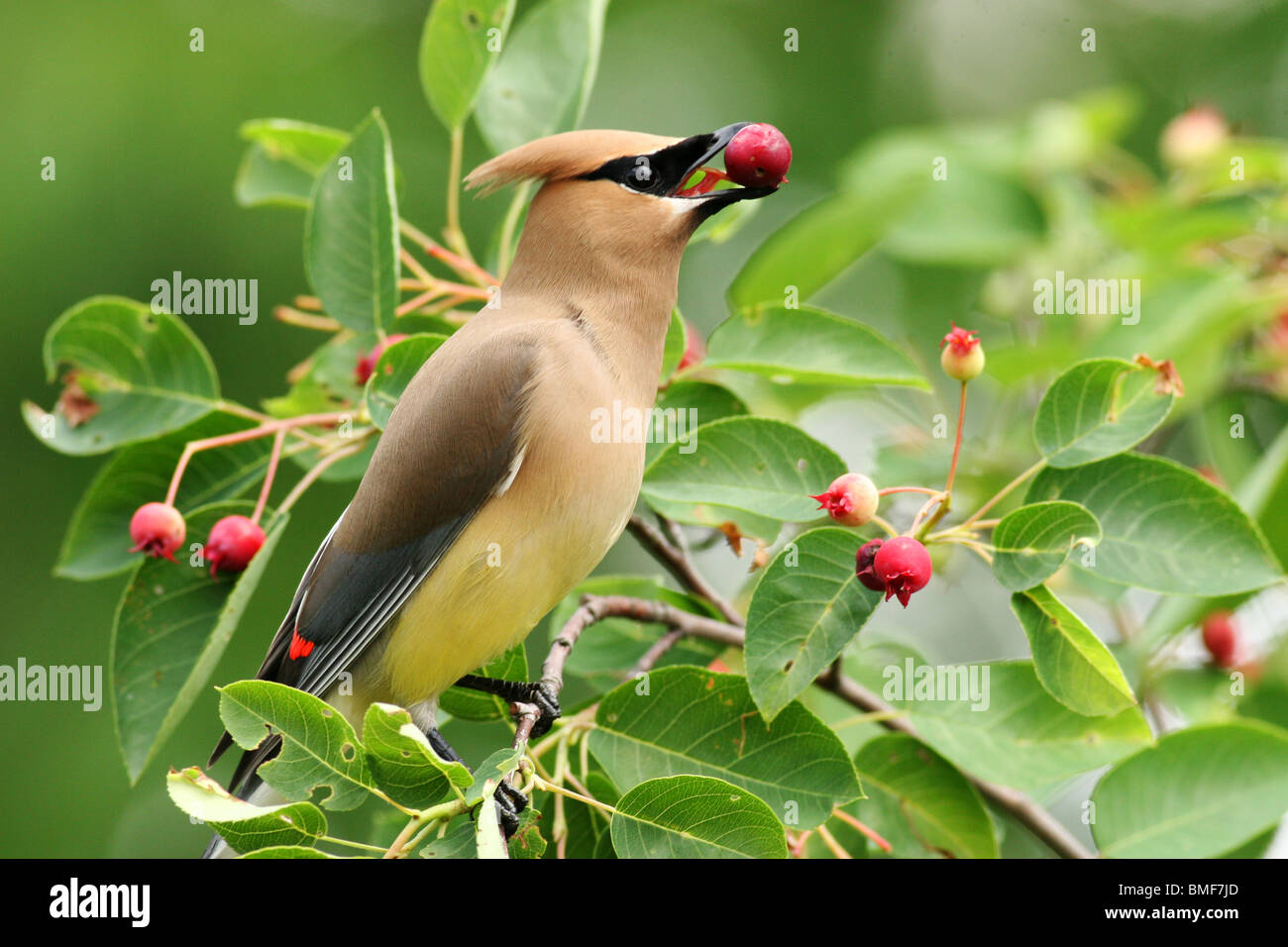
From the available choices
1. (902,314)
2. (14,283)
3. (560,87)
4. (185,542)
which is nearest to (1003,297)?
(902,314)

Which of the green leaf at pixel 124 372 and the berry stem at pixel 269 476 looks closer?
the berry stem at pixel 269 476

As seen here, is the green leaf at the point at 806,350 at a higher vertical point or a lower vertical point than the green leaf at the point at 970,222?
lower

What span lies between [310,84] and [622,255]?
13.7 ft

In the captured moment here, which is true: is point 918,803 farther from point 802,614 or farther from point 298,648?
point 298,648

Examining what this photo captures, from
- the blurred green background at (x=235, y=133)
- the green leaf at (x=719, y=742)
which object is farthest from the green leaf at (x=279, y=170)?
the blurred green background at (x=235, y=133)

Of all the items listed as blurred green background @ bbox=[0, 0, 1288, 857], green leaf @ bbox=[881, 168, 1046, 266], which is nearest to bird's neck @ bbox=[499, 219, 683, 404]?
green leaf @ bbox=[881, 168, 1046, 266]

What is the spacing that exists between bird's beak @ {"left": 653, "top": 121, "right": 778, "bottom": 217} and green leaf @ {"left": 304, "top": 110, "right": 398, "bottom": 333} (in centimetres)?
50

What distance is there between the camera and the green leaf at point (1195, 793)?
253 centimetres

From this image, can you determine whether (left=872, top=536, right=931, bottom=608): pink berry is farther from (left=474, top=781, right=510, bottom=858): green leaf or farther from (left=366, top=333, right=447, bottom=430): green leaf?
(left=366, top=333, right=447, bottom=430): green leaf

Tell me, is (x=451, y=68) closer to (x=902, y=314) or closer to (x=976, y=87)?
(x=902, y=314)

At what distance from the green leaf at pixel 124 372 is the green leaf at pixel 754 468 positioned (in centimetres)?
99

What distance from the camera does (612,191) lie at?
8.39 ft

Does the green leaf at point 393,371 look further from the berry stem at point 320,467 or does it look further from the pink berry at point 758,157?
the pink berry at point 758,157

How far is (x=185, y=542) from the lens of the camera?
2543mm
